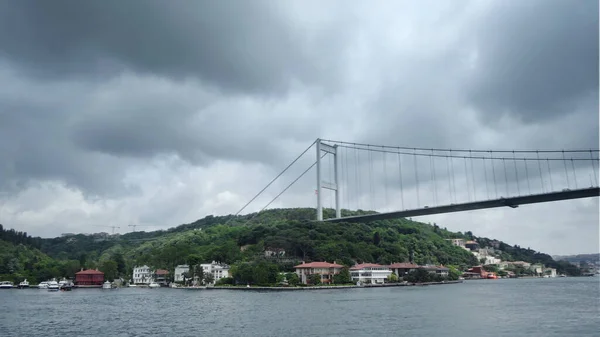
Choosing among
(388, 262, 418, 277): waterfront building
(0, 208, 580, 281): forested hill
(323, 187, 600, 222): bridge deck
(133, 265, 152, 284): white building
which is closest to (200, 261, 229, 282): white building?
(0, 208, 580, 281): forested hill

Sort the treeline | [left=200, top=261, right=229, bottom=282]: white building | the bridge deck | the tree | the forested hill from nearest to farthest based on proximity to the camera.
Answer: the bridge deck
the tree
[left=200, top=261, right=229, bottom=282]: white building
the forested hill
the treeline

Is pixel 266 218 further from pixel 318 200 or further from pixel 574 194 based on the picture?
pixel 574 194

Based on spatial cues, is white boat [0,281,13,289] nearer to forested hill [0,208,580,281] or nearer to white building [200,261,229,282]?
forested hill [0,208,580,281]

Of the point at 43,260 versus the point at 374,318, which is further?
the point at 43,260

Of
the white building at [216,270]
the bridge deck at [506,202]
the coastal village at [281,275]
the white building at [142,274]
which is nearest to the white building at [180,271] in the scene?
the coastal village at [281,275]

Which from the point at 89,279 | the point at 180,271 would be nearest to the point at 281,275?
the point at 180,271

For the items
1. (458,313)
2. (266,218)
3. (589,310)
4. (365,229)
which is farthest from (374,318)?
(266,218)
